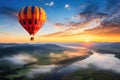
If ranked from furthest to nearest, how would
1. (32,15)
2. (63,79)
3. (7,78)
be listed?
(7,78) < (63,79) < (32,15)

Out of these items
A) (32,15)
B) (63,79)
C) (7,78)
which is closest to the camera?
(32,15)

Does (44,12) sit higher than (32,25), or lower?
higher

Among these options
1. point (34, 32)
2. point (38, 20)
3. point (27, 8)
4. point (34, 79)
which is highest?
point (27, 8)

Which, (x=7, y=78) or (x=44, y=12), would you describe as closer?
(x=44, y=12)

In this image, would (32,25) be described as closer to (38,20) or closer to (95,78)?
(38,20)

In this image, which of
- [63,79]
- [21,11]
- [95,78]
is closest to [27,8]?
[21,11]
